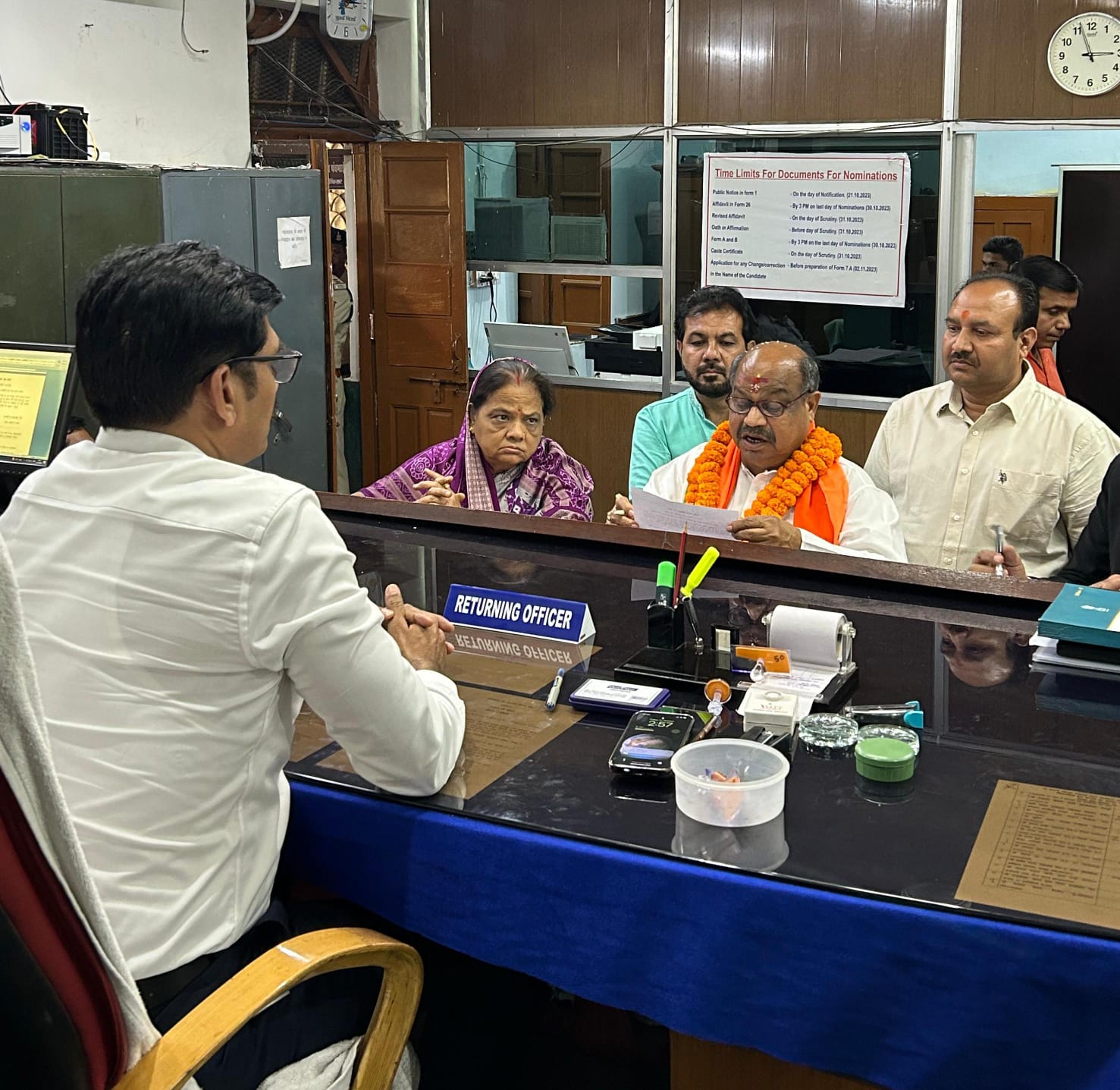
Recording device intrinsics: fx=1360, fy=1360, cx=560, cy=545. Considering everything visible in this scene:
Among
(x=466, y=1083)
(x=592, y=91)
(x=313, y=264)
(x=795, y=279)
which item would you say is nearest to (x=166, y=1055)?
(x=466, y=1083)

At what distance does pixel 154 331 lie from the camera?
1630mm

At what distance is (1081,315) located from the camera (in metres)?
5.55

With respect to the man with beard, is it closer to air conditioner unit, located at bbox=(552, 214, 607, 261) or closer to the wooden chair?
air conditioner unit, located at bbox=(552, 214, 607, 261)

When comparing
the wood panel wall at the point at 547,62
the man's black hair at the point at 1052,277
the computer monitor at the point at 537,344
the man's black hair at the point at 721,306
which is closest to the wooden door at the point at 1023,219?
the man's black hair at the point at 1052,277

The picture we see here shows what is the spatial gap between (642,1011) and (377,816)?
1.34 feet

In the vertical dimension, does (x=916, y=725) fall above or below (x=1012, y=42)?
below

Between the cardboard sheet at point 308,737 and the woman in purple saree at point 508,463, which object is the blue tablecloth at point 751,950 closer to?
the cardboard sheet at point 308,737

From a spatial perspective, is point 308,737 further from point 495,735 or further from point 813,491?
point 813,491

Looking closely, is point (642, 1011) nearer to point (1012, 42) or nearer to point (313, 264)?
point (313, 264)

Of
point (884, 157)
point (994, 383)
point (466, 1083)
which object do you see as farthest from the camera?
point (884, 157)

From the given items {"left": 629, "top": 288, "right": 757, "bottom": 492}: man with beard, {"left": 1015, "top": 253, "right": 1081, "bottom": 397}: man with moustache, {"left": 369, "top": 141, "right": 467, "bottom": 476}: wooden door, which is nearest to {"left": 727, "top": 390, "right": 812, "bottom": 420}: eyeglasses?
{"left": 629, "top": 288, "right": 757, "bottom": 492}: man with beard

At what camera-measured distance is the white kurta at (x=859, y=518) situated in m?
3.06

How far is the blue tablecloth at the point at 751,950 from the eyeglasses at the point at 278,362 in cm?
54

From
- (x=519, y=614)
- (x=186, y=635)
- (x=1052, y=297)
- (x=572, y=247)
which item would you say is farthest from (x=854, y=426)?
(x=186, y=635)
